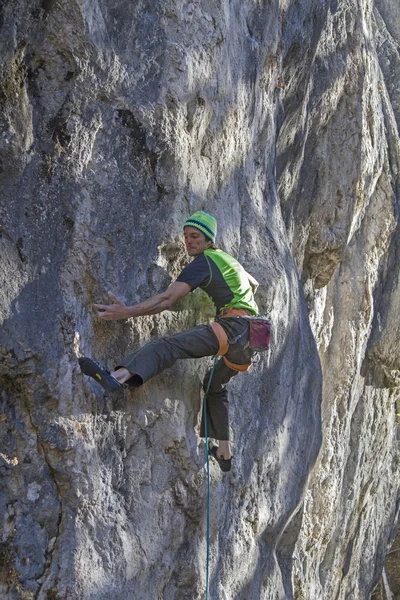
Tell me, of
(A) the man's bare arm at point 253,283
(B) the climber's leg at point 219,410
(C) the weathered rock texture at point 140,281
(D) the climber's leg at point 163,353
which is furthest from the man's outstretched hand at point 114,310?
(A) the man's bare arm at point 253,283

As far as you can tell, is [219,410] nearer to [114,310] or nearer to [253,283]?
[253,283]

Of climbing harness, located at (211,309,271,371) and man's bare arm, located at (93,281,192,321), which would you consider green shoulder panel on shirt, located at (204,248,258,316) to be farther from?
man's bare arm, located at (93,281,192,321)

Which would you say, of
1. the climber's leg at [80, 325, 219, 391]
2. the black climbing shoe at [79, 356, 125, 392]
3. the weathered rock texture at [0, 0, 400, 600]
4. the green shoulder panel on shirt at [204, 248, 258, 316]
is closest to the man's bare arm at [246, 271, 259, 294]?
the weathered rock texture at [0, 0, 400, 600]

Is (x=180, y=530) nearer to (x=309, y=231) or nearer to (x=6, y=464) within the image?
(x=6, y=464)

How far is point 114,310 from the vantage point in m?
4.66

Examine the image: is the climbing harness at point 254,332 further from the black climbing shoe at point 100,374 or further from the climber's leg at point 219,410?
the black climbing shoe at point 100,374

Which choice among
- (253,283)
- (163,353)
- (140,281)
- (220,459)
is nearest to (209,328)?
(163,353)

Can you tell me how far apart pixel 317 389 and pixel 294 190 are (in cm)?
206

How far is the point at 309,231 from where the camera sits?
341 inches

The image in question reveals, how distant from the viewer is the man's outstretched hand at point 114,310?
4652mm

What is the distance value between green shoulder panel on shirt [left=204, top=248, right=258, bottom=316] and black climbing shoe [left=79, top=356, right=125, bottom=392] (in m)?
1.08

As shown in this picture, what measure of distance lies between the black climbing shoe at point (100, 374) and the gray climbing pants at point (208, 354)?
0.22m

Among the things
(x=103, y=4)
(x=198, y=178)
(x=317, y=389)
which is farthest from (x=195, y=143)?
(x=317, y=389)

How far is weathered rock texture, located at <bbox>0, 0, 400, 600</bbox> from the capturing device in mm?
4570
